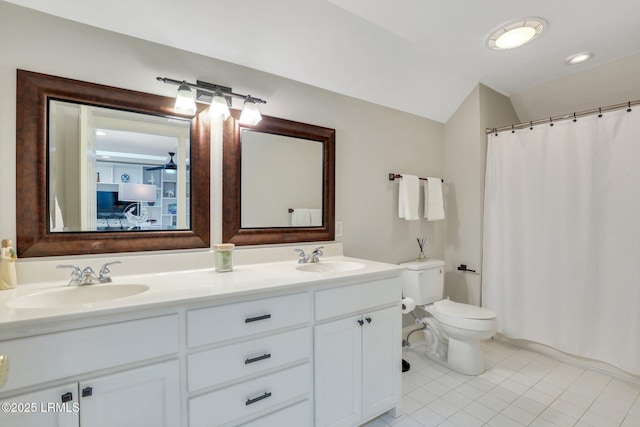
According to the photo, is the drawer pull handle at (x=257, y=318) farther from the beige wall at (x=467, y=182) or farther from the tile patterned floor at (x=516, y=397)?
the beige wall at (x=467, y=182)

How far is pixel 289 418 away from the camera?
1295 millimetres

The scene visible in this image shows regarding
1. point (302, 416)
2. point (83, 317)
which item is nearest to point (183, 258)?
point (83, 317)

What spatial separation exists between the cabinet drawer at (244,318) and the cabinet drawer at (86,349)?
7 centimetres

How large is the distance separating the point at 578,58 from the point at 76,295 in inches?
136

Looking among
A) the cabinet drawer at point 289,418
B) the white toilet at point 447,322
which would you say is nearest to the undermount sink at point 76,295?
the cabinet drawer at point 289,418

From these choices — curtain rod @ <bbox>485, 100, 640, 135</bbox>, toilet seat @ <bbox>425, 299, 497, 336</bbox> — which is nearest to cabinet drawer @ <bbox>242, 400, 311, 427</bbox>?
toilet seat @ <bbox>425, 299, 497, 336</bbox>

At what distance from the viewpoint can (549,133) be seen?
2.33m

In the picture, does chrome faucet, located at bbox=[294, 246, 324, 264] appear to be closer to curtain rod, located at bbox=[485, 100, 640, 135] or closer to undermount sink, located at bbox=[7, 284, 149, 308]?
undermount sink, located at bbox=[7, 284, 149, 308]

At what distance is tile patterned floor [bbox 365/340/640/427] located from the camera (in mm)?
1663

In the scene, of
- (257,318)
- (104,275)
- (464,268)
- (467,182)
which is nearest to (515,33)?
(467,182)

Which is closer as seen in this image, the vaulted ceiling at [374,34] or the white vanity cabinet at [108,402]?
the white vanity cabinet at [108,402]

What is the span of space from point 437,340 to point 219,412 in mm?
1917

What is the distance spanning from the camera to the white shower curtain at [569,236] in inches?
77.8

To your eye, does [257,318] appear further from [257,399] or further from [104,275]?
[104,275]
